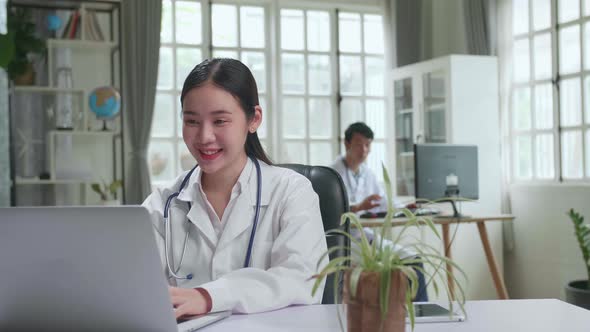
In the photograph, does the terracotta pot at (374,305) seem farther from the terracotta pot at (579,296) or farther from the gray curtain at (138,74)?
the gray curtain at (138,74)

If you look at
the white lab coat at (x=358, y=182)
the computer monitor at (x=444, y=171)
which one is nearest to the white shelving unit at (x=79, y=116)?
the white lab coat at (x=358, y=182)

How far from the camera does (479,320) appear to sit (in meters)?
1.06

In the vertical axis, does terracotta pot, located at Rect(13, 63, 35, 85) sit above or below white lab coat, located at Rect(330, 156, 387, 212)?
above

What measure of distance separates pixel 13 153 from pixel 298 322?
3925 mm

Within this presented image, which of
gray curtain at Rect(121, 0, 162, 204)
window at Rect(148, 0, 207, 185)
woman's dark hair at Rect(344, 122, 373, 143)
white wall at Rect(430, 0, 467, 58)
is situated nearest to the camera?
woman's dark hair at Rect(344, 122, 373, 143)

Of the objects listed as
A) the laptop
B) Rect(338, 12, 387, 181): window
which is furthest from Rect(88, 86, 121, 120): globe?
the laptop

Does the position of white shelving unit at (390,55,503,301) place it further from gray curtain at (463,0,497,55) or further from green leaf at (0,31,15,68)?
green leaf at (0,31,15,68)

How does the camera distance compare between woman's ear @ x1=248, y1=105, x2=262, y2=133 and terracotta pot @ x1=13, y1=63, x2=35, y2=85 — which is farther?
terracotta pot @ x1=13, y1=63, x2=35, y2=85

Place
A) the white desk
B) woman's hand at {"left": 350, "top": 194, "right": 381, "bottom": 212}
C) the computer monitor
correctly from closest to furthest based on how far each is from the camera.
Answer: the white desk
the computer monitor
woman's hand at {"left": 350, "top": 194, "right": 381, "bottom": 212}

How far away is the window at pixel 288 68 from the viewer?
5.11 meters

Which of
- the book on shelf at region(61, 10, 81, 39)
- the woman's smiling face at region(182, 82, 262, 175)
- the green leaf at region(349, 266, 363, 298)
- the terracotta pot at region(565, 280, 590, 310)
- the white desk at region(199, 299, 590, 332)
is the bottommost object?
the terracotta pot at region(565, 280, 590, 310)

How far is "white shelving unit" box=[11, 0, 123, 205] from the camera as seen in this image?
439 cm

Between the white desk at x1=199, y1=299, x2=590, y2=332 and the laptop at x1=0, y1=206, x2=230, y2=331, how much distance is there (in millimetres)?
207

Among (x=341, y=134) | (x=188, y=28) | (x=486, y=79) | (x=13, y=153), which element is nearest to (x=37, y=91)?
(x=13, y=153)
